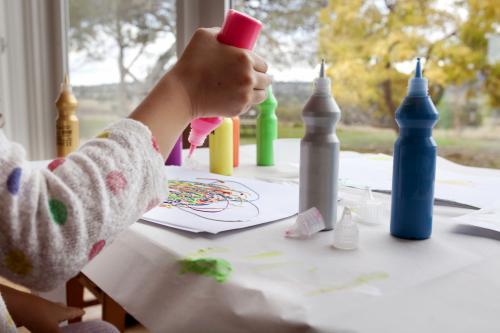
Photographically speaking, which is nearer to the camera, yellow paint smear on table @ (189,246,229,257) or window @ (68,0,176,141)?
yellow paint smear on table @ (189,246,229,257)

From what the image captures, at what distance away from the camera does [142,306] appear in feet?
1.64

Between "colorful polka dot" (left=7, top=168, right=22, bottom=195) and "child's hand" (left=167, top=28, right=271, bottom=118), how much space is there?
210 mm

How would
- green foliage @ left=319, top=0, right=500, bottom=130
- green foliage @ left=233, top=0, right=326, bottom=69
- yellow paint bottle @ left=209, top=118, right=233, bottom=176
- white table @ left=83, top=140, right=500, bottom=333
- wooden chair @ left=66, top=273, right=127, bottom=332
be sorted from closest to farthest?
1. white table @ left=83, top=140, right=500, bottom=333
2. yellow paint bottle @ left=209, top=118, right=233, bottom=176
3. wooden chair @ left=66, top=273, right=127, bottom=332
4. green foliage @ left=233, top=0, right=326, bottom=69
5. green foliage @ left=319, top=0, right=500, bottom=130

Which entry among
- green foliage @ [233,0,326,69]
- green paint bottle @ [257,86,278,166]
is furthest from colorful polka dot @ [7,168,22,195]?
green foliage @ [233,0,326,69]

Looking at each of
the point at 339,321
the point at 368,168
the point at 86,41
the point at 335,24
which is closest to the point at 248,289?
the point at 339,321

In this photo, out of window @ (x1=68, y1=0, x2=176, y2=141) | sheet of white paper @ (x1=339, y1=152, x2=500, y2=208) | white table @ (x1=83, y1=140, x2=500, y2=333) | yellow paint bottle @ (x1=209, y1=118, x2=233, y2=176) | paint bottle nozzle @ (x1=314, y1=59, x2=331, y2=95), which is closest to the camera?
white table @ (x1=83, y1=140, x2=500, y2=333)

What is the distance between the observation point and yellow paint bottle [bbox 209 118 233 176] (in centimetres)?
93

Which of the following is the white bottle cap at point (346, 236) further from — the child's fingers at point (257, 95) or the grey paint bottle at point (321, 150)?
Answer: the child's fingers at point (257, 95)

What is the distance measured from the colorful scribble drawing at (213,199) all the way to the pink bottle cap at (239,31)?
21 centimetres

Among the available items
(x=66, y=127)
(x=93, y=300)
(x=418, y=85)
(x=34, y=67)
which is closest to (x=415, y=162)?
(x=418, y=85)

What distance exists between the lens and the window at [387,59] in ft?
5.32

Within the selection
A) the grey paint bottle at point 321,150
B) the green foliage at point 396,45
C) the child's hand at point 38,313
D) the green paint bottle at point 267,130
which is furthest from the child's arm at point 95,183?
the green foliage at point 396,45

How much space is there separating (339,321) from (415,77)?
300 mm

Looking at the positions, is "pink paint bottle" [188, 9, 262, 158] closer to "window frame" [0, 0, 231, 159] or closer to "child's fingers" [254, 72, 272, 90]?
"child's fingers" [254, 72, 272, 90]
